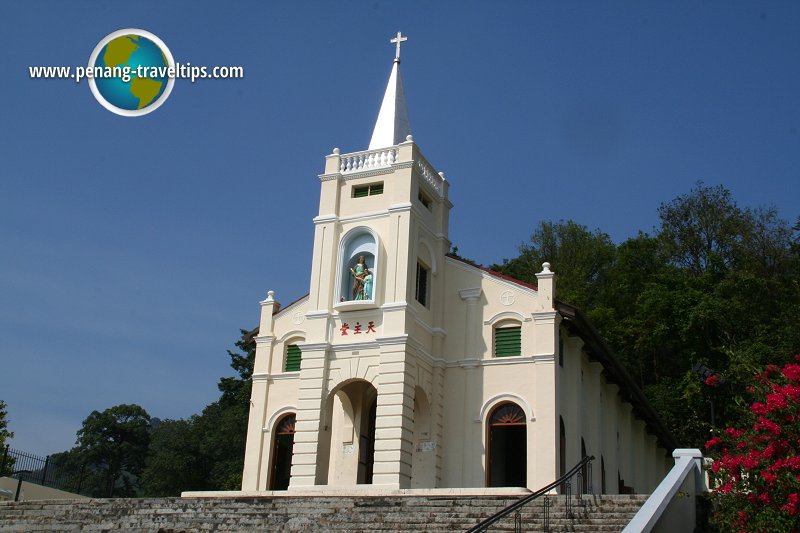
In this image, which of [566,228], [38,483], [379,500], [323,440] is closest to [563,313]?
[323,440]

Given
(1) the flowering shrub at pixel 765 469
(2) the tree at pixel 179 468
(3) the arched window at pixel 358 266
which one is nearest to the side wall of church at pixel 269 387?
(3) the arched window at pixel 358 266

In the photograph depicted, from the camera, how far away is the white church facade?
940 inches

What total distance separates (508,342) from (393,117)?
851 cm

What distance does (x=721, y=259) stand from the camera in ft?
147

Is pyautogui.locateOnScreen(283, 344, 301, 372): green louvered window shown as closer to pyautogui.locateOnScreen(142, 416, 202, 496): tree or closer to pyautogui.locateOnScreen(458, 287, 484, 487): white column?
pyautogui.locateOnScreen(458, 287, 484, 487): white column

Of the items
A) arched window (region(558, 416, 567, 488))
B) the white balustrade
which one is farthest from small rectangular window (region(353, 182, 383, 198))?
arched window (region(558, 416, 567, 488))

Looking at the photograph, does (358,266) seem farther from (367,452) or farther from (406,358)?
(367,452)

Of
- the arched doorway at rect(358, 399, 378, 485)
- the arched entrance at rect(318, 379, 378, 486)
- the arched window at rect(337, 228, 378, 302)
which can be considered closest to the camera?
the arched window at rect(337, 228, 378, 302)

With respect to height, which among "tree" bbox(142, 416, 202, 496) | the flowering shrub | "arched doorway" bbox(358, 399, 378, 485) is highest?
"tree" bbox(142, 416, 202, 496)

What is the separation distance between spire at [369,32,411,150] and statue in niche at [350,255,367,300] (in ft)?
13.3

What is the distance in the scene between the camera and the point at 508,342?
1005 inches

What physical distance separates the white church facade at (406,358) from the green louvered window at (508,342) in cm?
4

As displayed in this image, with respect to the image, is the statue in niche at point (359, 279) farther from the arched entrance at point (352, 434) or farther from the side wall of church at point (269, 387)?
the side wall of church at point (269, 387)

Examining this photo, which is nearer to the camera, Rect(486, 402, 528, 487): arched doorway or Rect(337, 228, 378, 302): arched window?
Rect(486, 402, 528, 487): arched doorway
